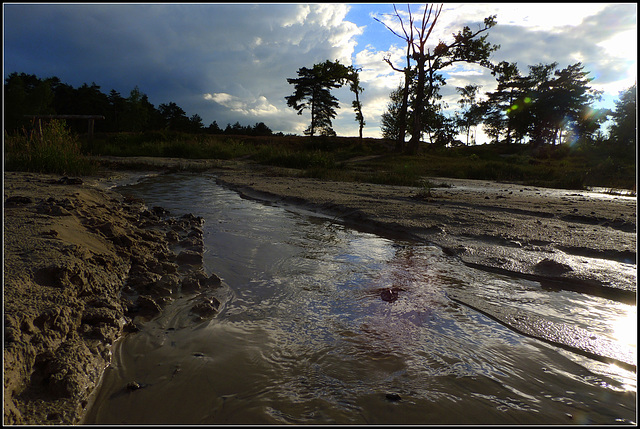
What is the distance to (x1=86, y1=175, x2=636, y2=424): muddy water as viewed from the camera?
1.37 metres

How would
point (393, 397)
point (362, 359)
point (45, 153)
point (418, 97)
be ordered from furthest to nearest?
point (418, 97) < point (45, 153) < point (362, 359) < point (393, 397)

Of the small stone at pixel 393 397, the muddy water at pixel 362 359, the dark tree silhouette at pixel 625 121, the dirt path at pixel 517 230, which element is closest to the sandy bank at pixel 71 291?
the muddy water at pixel 362 359

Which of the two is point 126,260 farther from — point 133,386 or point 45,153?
point 45,153

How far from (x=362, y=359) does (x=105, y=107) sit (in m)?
54.5

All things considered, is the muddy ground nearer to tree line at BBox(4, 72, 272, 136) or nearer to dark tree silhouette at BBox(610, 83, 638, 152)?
dark tree silhouette at BBox(610, 83, 638, 152)

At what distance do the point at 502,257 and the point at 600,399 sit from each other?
1.95 m

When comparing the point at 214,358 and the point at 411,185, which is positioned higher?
the point at 411,185

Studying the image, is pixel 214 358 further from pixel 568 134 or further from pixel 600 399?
pixel 568 134

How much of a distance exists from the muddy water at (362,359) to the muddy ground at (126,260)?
153 millimetres

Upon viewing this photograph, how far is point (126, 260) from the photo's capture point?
8.93 ft

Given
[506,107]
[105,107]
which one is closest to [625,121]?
[506,107]

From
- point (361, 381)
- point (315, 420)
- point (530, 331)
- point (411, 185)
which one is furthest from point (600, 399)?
point (411, 185)

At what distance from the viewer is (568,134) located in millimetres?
44594

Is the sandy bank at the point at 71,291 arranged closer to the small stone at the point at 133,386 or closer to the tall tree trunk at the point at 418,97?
the small stone at the point at 133,386
